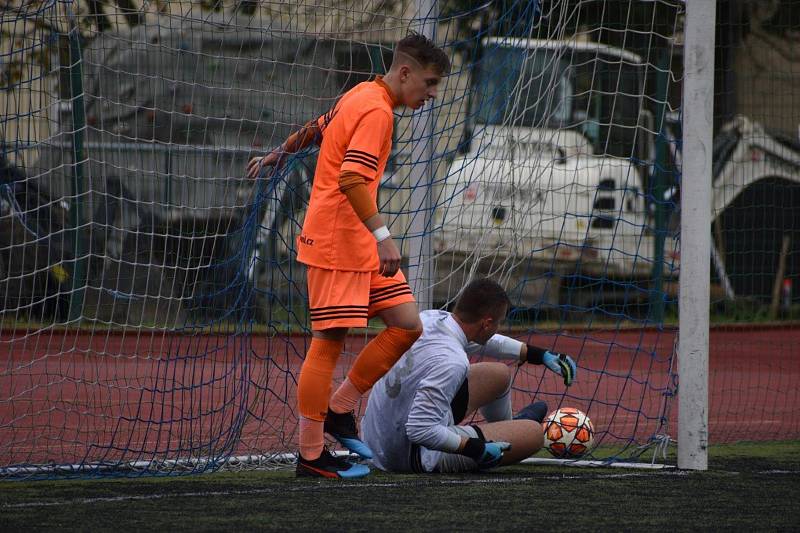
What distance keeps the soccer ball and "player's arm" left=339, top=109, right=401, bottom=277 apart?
1644 millimetres

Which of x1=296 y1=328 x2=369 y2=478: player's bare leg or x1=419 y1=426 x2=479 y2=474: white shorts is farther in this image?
x1=419 y1=426 x2=479 y2=474: white shorts

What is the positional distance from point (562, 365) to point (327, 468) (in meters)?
1.37

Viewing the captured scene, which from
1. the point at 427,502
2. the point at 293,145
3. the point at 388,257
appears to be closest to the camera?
the point at 427,502

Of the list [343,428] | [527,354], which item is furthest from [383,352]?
[527,354]

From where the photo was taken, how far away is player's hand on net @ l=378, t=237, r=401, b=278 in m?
5.08

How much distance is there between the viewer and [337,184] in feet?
17.7

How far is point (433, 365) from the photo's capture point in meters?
5.50

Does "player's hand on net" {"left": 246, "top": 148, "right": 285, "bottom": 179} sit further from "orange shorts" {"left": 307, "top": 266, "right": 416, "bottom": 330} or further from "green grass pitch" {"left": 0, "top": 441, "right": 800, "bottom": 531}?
"green grass pitch" {"left": 0, "top": 441, "right": 800, "bottom": 531}

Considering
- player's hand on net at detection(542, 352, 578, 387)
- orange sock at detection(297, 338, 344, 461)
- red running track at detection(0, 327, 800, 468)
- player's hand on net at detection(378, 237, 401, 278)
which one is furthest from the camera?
red running track at detection(0, 327, 800, 468)

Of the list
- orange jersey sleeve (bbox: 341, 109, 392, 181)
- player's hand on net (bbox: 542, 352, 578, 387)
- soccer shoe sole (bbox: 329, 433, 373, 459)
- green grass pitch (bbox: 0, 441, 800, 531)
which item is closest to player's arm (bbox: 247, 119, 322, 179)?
orange jersey sleeve (bbox: 341, 109, 392, 181)

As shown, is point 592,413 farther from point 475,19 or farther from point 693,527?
point 693,527

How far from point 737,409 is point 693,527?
4755mm

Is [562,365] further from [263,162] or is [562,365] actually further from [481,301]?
[263,162]

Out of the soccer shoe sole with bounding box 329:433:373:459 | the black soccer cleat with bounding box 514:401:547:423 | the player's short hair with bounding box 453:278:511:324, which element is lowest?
the soccer shoe sole with bounding box 329:433:373:459
